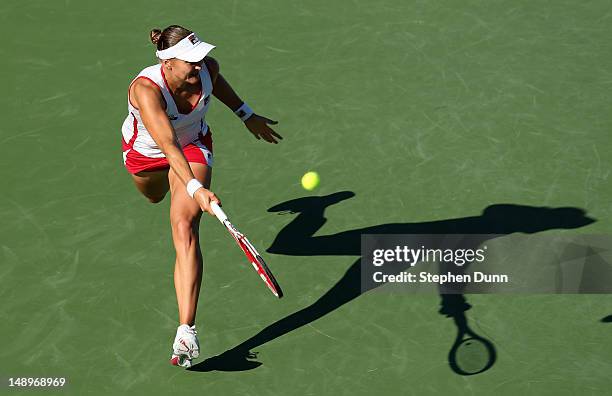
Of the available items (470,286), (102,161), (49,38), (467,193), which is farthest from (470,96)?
(49,38)

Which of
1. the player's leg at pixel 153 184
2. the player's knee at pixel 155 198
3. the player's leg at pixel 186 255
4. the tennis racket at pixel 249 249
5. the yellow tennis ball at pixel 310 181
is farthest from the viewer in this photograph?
the yellow tennis ball at pixel 310 181

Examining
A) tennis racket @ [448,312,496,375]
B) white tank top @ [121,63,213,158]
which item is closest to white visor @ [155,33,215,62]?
white tank top @ [121,63,213,158]

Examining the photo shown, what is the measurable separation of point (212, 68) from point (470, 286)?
255cm

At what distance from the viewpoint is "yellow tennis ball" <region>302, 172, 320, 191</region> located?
932 cm

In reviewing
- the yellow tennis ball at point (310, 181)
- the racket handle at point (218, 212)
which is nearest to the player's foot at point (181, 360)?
the racket handle at point (218, 212)

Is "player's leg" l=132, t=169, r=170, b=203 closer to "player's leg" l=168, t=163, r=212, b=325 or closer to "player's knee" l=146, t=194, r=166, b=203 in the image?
"player's knee" l=146, t=194, r=166, b=203

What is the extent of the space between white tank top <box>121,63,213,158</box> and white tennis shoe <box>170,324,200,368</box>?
1.48 m

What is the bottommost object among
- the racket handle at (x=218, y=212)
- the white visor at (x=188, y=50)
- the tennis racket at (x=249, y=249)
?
the tennis racket at (x=249, y=249)

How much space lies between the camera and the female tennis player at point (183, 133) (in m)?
7.29

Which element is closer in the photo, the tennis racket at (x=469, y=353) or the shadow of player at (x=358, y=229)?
the tennis racket at (x=469, y=353)

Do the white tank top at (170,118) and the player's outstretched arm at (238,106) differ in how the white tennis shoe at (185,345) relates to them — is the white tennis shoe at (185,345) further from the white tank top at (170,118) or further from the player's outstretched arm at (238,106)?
the player's outstretched arm at (238,106)

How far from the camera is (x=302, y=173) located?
31.3ft

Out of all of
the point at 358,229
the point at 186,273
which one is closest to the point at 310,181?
the point at 358,229

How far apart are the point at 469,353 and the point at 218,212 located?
6.91 feet
